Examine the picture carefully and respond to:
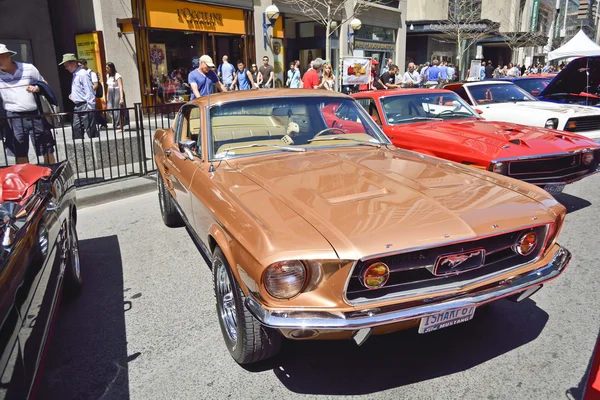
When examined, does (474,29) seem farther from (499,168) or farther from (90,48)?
(499,168)

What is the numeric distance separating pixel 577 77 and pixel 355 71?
715 cm

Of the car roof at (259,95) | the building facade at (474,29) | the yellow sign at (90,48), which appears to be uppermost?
the building facade at (474,29)

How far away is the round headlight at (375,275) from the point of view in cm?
238

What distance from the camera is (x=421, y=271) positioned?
2551mm

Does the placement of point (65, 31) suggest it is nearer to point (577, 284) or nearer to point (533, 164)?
point (533, 164)

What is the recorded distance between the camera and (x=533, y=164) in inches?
207

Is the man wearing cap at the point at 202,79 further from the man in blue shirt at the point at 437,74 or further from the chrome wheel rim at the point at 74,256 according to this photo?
the man in blue shirt at the point at 437,74

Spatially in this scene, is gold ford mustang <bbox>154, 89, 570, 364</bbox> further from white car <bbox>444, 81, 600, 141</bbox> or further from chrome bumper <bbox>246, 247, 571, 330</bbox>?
white car <bbox>444, 81, 600, 141</bbox>

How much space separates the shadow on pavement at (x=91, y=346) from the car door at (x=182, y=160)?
0.95 metres

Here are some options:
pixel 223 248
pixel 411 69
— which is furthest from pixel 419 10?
pixel 223 248

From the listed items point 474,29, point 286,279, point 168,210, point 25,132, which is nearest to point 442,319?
point 286,279

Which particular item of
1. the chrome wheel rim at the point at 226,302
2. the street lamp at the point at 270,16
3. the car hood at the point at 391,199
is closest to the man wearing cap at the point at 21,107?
the car hood at the point at 391,199

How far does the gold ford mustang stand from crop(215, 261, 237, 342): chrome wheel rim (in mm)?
11

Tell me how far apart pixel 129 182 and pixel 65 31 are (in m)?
7.98
